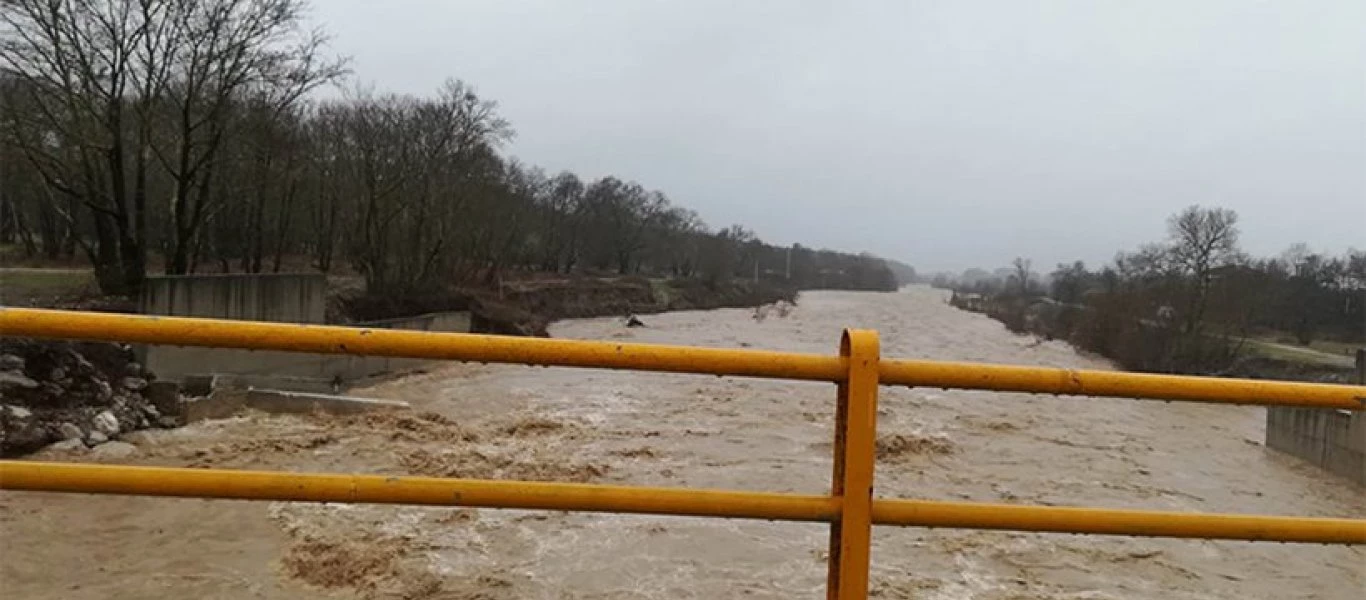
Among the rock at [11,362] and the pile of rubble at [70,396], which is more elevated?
the rock at [11,362]

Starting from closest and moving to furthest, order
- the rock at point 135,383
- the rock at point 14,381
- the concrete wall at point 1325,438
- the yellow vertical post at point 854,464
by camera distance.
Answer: the yellow vertical post at point 854,464 < the rock at point 14,381 < the rock at point 135,383 < the concrete wall at point 1325,438

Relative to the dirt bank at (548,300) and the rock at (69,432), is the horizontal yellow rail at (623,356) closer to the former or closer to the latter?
the rock at (69,432)

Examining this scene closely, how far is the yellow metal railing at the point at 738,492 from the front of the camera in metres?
1.48

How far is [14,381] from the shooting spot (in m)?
12.6

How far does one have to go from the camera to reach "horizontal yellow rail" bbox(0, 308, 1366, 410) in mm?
1459

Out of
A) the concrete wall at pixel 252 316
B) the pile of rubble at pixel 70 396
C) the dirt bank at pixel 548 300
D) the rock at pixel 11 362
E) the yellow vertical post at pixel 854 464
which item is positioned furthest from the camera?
the dirt bank at pixel 548 300

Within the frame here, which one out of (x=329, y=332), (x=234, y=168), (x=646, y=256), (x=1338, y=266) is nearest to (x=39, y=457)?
(x=329, y=332)

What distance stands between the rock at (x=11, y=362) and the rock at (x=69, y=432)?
1.49 m

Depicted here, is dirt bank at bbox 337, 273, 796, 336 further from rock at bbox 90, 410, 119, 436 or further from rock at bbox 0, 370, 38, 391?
rock at bbox 0, 370, 38, 391

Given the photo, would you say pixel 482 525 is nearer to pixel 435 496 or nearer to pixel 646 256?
pixel 435 496

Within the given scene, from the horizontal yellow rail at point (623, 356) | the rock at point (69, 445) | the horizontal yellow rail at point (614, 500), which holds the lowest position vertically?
the rock at point (69, 445)

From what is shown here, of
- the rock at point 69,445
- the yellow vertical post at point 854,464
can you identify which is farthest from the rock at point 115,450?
the yellow vertical post at point 854,464

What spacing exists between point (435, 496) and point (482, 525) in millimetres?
7759

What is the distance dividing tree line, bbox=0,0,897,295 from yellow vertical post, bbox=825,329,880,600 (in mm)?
22279
